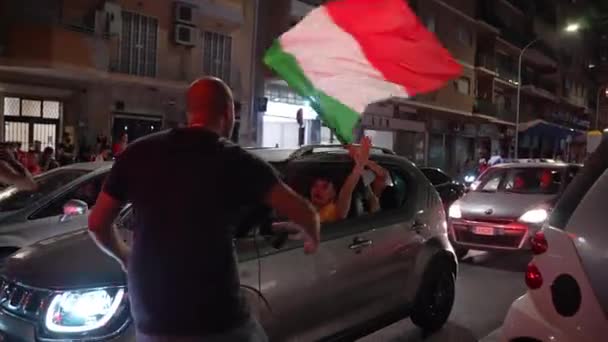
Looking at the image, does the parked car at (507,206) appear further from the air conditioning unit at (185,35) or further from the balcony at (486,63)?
the balcony at (486,63)

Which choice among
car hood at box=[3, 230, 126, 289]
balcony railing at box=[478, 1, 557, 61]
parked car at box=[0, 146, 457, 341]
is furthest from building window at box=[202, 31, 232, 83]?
balcony railing at box=[478, 1, 557, 61]

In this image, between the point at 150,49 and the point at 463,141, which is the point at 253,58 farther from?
the point at 463,141

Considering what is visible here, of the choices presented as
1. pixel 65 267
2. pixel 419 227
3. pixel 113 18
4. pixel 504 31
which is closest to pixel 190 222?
pixel 65 267

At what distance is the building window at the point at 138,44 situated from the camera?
19922 mm

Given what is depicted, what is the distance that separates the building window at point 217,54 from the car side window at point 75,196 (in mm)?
15587

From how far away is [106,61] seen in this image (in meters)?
18.4

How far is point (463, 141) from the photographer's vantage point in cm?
4200

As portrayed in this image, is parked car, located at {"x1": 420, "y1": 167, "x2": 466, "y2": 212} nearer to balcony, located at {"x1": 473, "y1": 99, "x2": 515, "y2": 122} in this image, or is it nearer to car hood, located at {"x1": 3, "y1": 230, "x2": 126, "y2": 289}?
car hood, located at {"x1": 3, "y1": 230, "x2": 126, "y2": 289}

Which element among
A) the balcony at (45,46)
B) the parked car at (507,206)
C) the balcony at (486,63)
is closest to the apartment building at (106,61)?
the balcony at (45,46)

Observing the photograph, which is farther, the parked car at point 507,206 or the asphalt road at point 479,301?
the parked car at point 507,206

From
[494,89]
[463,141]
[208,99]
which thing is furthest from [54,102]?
[494,89]

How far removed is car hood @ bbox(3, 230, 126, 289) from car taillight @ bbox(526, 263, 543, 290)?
2.15 m

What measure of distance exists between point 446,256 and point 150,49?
1643 cm

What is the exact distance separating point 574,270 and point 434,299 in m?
3.00
